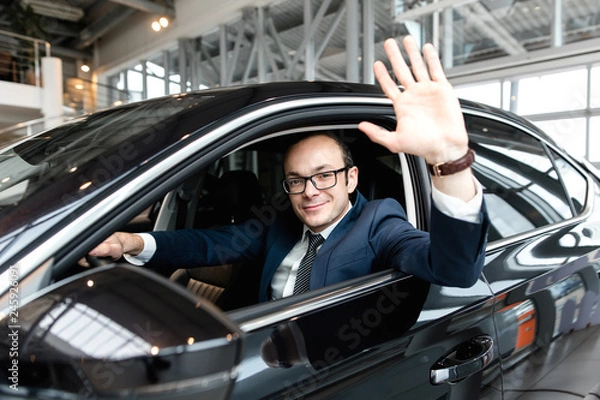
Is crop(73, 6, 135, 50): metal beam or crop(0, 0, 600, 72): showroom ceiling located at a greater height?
crop(73, 6, 135, 50): metal beam

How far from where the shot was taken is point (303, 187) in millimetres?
1297

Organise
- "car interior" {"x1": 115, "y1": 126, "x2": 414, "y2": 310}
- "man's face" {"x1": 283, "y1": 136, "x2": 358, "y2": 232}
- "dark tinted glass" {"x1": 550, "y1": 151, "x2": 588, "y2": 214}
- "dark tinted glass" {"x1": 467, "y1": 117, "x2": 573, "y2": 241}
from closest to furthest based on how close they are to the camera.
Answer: "man's face" {"x1": 283, "y1": 136, "x2": 358, "y2": 232}, "dark tinted glass" {"x1": 467, "y1": 117, "x2": 573, "y2": 241}, "car interior" {"x1": 115, "y1": 126, "x2": 414, "y2": 310}, "dark tinted glass" {"x1": 550, "y1": 151, "x2": 588, "y2": 214}

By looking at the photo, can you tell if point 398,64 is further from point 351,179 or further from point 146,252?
point 146,252

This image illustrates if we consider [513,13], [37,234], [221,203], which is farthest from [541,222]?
[513,13]

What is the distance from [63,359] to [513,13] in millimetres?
7683

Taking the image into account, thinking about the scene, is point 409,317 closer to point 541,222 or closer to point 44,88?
point 541,222

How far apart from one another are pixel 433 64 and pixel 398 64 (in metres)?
0.08

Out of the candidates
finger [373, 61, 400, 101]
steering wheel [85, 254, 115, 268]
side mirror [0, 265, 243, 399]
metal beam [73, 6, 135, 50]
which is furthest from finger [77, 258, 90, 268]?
metal beam [73, 6, 135, 50]

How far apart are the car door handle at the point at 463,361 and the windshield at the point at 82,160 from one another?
70cm

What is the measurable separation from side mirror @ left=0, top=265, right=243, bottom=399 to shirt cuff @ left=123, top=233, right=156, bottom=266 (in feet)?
2.81

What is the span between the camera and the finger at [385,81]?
3.21 feet

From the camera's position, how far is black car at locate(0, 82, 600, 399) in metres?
0.50

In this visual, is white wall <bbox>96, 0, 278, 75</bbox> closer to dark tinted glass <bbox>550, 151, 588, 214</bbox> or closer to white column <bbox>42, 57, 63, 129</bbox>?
white column <bbox>42, 57, 63, 129</bbox>

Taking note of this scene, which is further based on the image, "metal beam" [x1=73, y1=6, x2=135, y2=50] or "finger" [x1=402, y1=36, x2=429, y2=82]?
"metal beam" [x1=73, y1=6, x2=135, y2=50]
